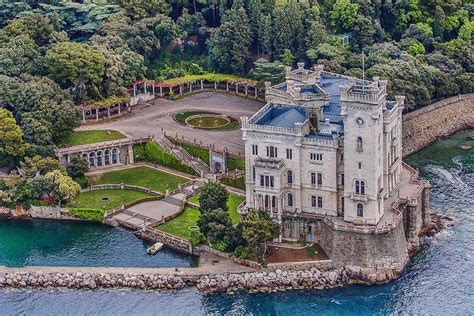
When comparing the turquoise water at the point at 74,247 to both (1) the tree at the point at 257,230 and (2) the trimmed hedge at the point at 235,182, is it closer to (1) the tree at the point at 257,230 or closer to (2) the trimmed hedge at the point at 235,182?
(1) the tree at the point at 257,230

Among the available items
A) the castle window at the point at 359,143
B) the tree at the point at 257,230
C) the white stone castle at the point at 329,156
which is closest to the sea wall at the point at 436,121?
the white stone castle at the point at 329,156

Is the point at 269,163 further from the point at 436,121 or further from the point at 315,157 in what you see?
the point at 436,121

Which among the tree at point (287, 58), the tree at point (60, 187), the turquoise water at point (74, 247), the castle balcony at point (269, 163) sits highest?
the tree at point (287, 58)

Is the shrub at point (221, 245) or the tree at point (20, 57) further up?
the tree at point (20, 57)

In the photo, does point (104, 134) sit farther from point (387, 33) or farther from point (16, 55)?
point (387, 33)

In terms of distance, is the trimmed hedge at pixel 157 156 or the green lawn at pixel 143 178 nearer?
the green lawn at pixel 143 178

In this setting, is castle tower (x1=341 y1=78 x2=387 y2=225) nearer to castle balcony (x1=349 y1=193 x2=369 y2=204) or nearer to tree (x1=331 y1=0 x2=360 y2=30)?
castle balcony (x1=349 y1=193 x2=369 y2=204)
